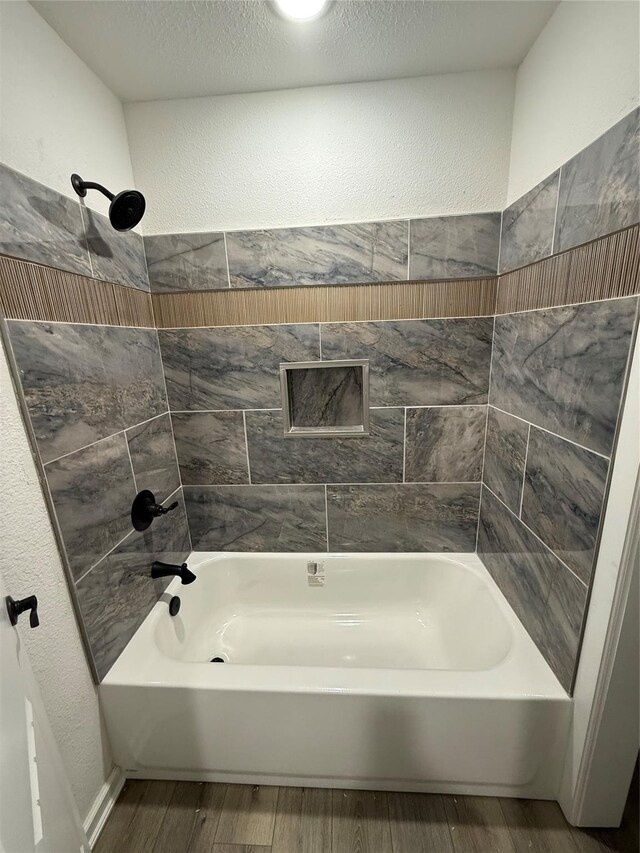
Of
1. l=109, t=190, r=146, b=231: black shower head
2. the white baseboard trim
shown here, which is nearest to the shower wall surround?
l=109, t=190, r=146, b=231: black shower head

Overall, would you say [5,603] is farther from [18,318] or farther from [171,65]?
[171,65]

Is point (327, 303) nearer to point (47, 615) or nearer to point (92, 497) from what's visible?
point (92, 497)

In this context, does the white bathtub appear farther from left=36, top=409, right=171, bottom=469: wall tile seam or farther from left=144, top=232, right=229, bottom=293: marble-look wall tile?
left=144, top=232, right=229, bottom=293: marble-look wall tile

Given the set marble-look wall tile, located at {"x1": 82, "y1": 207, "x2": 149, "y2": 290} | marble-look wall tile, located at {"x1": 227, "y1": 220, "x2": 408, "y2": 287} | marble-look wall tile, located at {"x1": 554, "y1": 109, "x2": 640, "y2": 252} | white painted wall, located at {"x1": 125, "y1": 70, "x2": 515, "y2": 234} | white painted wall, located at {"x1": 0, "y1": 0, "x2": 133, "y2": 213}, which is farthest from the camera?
marble-look wall tile, located at {"x1": 227, "y1": 220, "x2": 408, "y2": 287}

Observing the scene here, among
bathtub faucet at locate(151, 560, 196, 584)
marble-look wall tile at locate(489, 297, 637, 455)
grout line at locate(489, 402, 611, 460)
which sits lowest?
bathtub faucet at locate(151, 560, 196, 584)

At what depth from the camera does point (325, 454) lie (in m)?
1.54

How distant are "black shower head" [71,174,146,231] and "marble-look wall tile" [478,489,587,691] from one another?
5.50 feet

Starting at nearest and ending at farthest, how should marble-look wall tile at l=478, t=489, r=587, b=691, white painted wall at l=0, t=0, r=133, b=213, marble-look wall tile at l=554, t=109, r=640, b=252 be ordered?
1. marble-look wall tile at l=554, t=109, r=640, b=252
2. white painted wall at l=0, t=0, r=133, b=213
3. marble-look wall tile at l=478, t=489, r=587, b=691

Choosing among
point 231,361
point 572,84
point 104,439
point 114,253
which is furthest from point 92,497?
point 572,84

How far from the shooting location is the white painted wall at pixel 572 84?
0.76m

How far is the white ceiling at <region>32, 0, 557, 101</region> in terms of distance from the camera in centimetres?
94

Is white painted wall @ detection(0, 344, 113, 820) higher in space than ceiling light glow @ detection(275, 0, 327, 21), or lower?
lower

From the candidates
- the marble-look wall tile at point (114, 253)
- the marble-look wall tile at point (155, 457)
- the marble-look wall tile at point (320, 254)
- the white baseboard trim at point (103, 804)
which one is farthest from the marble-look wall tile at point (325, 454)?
the white baseboard trim at point (103, 804)

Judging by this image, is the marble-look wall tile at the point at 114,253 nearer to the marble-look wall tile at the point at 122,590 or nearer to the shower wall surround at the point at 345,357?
the shower wall surround at the point at 345,357
